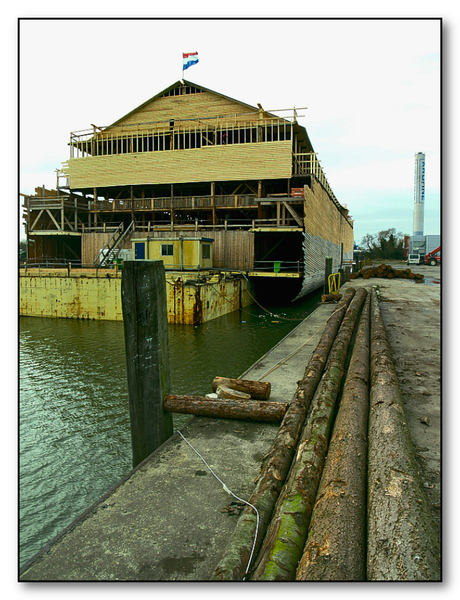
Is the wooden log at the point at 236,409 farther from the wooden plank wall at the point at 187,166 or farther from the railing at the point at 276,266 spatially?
the wooden plank wall at the point at 187,166

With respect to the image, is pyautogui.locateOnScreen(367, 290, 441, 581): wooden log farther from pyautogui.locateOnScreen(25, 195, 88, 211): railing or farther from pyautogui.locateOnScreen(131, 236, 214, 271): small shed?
pyautogui.locateOnScreen(25, 195, 88, 211): railing

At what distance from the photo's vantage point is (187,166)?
2903 centimetres

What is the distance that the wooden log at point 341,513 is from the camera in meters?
2.50

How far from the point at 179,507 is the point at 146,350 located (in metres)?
1.82

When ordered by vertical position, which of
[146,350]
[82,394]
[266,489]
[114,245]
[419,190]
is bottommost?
[82,394]

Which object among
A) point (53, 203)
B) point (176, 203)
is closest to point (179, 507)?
point (176, 203)

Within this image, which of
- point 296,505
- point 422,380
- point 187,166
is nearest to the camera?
point 296,505

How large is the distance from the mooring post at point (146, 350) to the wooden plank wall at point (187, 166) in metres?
23.6

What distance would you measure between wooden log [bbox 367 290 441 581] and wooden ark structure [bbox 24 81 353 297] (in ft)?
67.7

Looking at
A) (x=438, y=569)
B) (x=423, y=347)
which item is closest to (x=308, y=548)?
(x=438, y=569)

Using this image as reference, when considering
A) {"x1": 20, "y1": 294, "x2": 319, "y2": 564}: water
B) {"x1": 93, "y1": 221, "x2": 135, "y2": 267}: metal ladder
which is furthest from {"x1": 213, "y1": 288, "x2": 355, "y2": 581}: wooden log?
{"x1": 93, "y1": 221, "x2": 135, "y2": 267}: metal ladder

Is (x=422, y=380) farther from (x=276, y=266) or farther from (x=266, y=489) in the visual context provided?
(x=276, y=266)

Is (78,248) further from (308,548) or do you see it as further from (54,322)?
(308,548)
